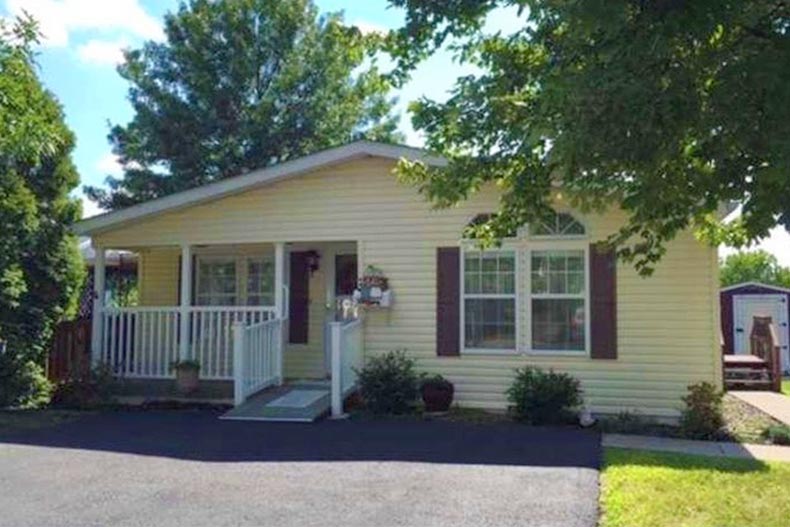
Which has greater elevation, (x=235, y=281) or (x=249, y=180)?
(x=249, y=180)

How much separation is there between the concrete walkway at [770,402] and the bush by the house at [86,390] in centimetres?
934

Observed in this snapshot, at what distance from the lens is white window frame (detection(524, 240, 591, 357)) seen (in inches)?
439

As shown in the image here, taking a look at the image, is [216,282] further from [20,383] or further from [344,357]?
[344,357]

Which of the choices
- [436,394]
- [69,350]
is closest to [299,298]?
[436,394]

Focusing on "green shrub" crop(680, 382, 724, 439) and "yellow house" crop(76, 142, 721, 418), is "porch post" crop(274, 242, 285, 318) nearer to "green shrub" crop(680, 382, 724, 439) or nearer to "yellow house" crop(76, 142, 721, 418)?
"yellow house" crop(76, 142, 721, 418)

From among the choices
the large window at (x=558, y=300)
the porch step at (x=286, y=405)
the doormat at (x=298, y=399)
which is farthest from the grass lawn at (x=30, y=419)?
the large window at (x=558, y=300)

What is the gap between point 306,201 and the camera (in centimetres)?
1238

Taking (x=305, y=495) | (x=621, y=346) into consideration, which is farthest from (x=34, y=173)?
(x=621, y=346)

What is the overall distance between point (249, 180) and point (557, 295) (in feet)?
15.4

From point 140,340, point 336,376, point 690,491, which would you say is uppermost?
point 140,340

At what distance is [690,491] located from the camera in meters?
6.80

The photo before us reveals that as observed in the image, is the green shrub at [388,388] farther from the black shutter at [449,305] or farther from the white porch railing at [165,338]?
the white porch railing at [165,338]

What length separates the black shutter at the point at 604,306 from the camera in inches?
434

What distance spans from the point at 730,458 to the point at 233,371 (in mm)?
6789
